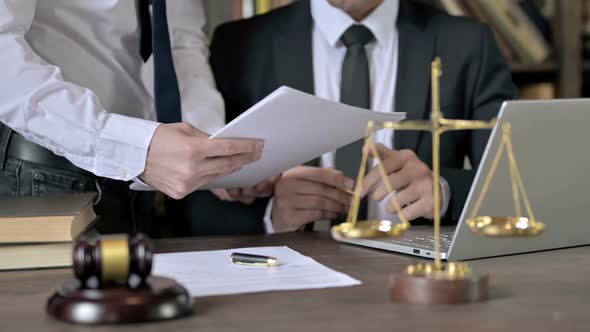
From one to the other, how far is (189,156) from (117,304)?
1.61ft

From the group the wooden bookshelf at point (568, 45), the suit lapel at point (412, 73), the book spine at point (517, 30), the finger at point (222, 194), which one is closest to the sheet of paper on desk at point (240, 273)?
the finger at point (222, 194)

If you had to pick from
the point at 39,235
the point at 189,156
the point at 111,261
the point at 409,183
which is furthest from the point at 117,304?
the point at 409,183

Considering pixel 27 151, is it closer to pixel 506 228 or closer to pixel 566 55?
pixel 506 228

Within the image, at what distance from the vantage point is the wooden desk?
33.8 inches

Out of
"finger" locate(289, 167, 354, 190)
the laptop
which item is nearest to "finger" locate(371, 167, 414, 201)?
"finger" locate(289, 167, 354, 190)

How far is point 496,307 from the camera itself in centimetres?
93

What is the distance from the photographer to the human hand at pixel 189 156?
132cm

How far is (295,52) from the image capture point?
2094 mm

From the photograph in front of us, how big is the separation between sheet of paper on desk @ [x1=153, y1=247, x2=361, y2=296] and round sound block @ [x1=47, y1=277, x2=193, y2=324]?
113mm

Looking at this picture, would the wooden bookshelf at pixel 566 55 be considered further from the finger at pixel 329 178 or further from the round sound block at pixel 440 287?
the round sound block at pixel 440 287

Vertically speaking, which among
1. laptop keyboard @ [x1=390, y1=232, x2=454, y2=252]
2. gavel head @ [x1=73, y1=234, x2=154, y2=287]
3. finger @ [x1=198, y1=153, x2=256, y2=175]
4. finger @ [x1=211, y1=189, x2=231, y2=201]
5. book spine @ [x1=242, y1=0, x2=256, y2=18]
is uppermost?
book spine @ [x1=242, y1=0, x2=256, y2=18]

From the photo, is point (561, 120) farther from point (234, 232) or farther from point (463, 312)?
point (234, 232)

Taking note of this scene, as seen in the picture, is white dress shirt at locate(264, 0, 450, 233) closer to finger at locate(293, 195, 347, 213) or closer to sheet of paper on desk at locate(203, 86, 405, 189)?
finger at locate(293, 195, 347, 213)

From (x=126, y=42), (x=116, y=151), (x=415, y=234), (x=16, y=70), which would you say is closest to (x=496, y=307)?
(x=415, y=234)
